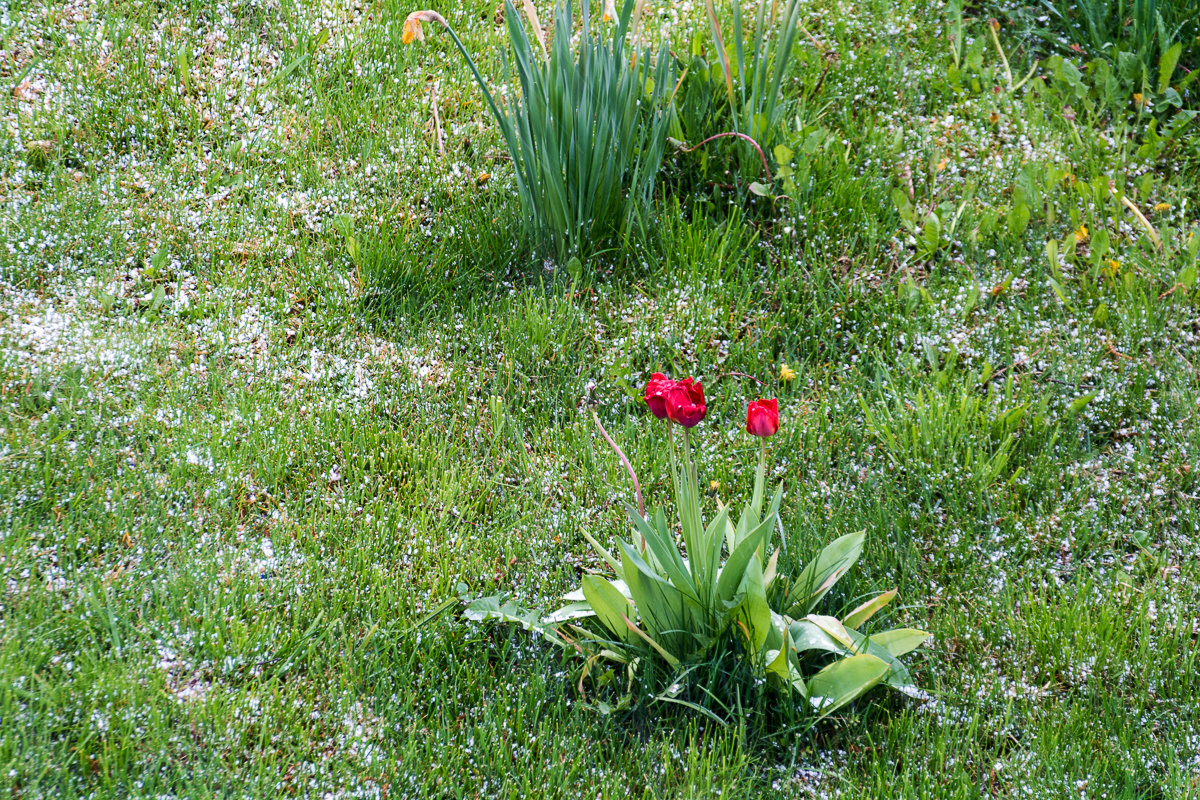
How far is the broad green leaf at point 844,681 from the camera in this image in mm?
1892

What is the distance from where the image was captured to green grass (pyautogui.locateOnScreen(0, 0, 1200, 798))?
1.94m

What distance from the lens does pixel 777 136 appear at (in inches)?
135

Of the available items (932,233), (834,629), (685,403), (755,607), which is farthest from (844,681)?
(932,233)

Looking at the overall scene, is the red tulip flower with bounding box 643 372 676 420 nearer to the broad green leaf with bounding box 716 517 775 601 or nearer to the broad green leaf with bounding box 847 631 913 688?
the broad green leaf with bounding box 716 517 775 601

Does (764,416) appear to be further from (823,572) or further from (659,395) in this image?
(823,572)

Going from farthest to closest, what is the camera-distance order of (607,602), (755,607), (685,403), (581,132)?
(581,132) → (607,602) → (755,607) → (685,403)

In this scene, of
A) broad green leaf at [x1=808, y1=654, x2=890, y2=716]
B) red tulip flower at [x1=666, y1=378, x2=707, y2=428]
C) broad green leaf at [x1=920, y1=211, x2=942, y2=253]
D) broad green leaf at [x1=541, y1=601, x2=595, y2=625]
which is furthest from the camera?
broad green leaf at [x1=920, y1=211, x2=942, y2=253]

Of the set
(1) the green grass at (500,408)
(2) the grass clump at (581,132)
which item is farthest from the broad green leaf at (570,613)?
(2) the grass clump at (581,132)

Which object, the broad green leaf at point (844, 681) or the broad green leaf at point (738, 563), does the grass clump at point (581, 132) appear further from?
the broad green leaf at point (844, 681)

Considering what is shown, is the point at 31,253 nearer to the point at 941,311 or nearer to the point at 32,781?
the point at 32,781

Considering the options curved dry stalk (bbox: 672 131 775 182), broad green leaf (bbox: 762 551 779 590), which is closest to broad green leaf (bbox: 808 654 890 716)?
broad green leaf (bbox: 762 551 779 590)

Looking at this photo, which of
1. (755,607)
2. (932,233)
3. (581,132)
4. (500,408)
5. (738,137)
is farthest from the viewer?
(738,137)

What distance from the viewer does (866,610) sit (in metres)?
2.05

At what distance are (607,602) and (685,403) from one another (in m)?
0.57
